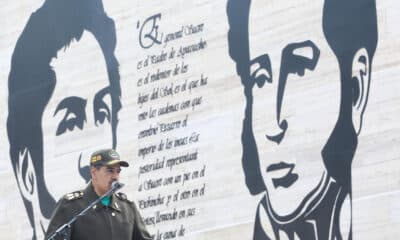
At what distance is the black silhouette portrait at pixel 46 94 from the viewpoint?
15086mm

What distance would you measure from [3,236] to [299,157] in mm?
5088

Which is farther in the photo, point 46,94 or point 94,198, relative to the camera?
point 46,94

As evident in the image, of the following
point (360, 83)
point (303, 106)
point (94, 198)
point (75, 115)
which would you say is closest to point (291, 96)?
point (303, 106)

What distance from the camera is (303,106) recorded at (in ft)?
41.1

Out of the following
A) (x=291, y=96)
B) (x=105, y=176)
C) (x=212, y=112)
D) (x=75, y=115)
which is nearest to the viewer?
(x=105, y=176)

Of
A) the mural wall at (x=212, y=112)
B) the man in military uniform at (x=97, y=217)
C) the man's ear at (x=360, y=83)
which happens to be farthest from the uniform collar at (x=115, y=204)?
the man's ear at (x=360, y=83)

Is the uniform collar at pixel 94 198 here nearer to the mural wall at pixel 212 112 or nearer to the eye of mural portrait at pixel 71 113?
the mural wall at pixel 212 112

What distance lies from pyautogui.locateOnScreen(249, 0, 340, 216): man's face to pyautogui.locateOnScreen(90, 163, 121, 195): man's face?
14.0ft

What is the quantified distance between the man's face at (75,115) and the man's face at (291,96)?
8.11 ft

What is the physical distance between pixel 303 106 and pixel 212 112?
1.30m

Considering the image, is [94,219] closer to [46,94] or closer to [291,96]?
[291,96]

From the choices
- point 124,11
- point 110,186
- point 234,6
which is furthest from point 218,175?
point 110,186

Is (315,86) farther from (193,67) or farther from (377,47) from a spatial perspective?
(193,67)

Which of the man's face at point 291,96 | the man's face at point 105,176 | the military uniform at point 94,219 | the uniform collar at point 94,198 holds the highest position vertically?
the man's face at point 291,96
